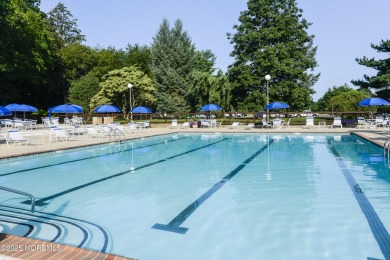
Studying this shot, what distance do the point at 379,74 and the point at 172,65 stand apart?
2498cm

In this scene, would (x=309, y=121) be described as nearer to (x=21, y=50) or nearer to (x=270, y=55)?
(x=270, y=55)

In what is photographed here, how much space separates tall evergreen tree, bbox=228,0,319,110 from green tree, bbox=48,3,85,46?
3396cm

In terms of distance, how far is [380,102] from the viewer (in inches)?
866

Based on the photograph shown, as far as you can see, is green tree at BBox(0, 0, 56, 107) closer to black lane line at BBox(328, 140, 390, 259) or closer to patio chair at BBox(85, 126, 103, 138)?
patio chair at BBox(85, 126, 103, 138)

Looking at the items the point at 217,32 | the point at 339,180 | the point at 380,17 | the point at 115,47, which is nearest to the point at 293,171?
the point at 339,180

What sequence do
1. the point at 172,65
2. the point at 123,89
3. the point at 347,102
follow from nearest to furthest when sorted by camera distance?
the point at 123,89 → the point at 347,102 → the point at 172,65

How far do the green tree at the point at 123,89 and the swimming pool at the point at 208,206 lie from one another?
85.9 ft

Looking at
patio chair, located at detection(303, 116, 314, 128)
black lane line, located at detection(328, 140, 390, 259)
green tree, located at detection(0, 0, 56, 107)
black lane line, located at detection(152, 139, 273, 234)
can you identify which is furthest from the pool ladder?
green tree, located at detection(0, 0, 56, 107)

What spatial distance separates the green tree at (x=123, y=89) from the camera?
37.2 m

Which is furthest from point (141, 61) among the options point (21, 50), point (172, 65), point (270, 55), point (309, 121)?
point (309, 121)

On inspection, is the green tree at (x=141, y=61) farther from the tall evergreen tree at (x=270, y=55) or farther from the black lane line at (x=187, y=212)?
the black lane line at (x=187, y=212)

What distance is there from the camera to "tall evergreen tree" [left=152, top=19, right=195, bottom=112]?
1598 inches

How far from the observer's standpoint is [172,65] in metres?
42.6

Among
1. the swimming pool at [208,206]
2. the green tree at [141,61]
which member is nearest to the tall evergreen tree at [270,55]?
the green tree at [141,61]
